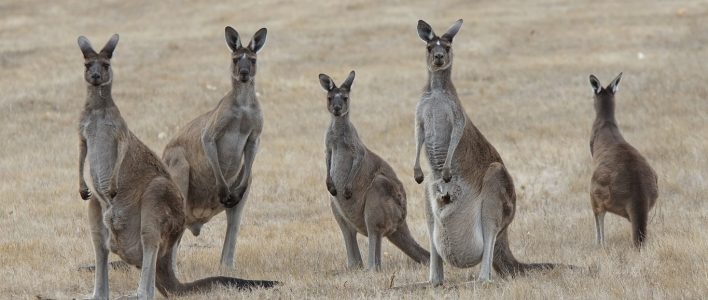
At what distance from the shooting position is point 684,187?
11125 mm

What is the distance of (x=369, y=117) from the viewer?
17.1 meters

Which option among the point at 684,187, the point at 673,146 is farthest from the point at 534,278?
the point at 673,146

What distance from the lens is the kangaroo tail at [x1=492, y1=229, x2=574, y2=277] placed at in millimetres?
6906

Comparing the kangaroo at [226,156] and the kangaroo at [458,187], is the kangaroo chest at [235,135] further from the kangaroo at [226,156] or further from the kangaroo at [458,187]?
the kangaroo at [458,187]

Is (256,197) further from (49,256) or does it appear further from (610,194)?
(610,194)

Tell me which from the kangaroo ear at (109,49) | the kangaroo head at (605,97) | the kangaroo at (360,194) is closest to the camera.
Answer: the kangaroo ear at (109,49)

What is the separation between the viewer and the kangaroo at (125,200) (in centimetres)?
633

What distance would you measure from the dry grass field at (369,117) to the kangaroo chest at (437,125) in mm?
848

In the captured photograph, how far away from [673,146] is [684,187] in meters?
2.24

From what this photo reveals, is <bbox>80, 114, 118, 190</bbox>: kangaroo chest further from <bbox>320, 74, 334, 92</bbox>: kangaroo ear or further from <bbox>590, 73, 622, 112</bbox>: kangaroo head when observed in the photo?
<bbox>590, 73, 622, 112</bbox>: kangaroo head

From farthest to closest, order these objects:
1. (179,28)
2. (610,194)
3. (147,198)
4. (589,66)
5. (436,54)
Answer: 1. (179,28)
2. (589,66)
3. (610,194)
4. (436,54)
5. (147,198)

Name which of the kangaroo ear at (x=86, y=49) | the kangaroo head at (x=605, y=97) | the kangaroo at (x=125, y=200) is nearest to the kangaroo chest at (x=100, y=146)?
the kangaroo at (x=125, y=200)

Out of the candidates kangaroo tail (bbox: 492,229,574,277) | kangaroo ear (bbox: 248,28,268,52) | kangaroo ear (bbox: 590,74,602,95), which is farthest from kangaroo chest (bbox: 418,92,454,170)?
kangaroo ear (bbox: 590,74,602,95)

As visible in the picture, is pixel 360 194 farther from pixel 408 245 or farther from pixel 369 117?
pixel 369 117
